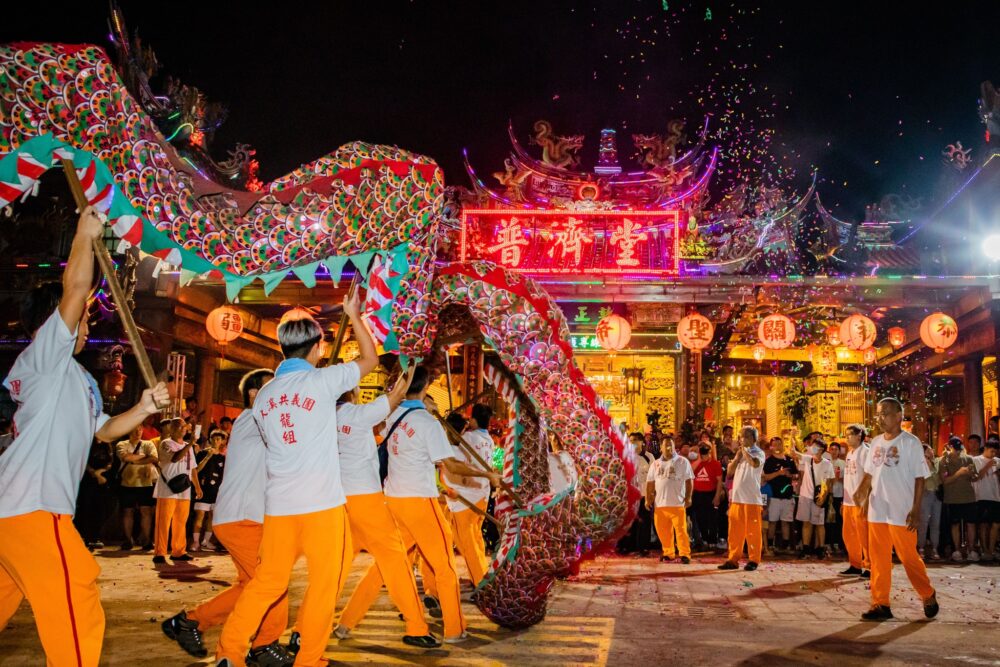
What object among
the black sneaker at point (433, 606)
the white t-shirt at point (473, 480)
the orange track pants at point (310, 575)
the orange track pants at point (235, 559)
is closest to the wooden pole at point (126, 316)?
the orange track pants at point (310, 575)

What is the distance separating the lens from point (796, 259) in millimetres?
14844

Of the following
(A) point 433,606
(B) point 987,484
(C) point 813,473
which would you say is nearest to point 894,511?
(A) point 433,606

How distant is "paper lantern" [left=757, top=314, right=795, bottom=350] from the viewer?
13.7m

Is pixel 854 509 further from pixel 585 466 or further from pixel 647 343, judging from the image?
pixel 647 343

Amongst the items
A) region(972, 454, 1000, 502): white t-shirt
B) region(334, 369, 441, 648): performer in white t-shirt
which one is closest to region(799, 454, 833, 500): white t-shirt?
region(972, 454, 1000, 502): white t-shirt

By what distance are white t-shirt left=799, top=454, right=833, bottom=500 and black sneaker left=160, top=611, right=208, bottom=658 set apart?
936 centimetres

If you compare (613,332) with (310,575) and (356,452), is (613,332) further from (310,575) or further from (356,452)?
(310,575)

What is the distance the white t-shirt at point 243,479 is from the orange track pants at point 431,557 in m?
0.90

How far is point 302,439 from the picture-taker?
3.87 m

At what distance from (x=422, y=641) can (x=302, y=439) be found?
6.21 ft

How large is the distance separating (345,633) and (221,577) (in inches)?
145

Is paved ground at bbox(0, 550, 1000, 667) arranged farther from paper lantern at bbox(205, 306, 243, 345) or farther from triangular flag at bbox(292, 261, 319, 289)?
paper lantern at bbox(205, 306, 243, 345)

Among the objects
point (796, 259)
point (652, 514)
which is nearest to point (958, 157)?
point (796, 259)

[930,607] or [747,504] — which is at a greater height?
[747,504]
